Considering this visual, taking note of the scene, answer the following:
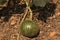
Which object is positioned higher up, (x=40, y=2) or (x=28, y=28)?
(x=40, y=2)

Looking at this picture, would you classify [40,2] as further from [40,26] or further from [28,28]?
[40,26]

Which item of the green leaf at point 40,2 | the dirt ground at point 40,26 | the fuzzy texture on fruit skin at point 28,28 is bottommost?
the dirt ground at point 40,26

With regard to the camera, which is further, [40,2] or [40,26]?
[40,26]

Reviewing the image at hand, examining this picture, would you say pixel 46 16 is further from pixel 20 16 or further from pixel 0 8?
pixel 0 8

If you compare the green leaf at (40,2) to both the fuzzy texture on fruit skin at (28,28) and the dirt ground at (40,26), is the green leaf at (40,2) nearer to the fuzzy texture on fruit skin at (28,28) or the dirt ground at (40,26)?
the fuzzy texture on fruit skin at (28,28)

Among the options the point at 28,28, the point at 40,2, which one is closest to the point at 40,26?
the point at 28,28

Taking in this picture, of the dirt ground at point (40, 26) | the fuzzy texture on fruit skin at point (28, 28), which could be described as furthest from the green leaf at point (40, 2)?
the dirt ground at point (40, 26)

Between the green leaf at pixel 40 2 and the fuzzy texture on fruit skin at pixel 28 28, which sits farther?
the fuzzy texture on fruit skin at pixel 28 28

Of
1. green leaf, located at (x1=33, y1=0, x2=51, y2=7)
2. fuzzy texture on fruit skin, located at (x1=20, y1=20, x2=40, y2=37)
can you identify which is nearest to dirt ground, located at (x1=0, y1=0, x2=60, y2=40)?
fuzzy texture on fruit skin, located at (x1=20, y1=20, x2=40, y2=37)

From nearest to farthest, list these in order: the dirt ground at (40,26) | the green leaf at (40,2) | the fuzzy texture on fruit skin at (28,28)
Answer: the green leaf at (40,2)
the fuzzy texture on fruit skin at (28,28)
the dirt ground at (40,26)
